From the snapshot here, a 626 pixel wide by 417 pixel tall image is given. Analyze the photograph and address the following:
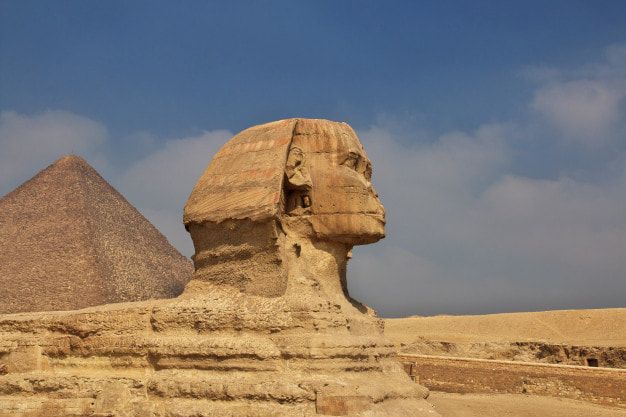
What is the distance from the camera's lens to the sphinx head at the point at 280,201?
898 centimetres

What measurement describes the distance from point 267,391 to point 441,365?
1450 cm

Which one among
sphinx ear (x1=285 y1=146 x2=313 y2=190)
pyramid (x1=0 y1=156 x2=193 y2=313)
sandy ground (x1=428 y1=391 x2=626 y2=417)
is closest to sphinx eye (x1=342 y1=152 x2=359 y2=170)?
sphinx ear (x1=285 y1=146 x2=313 y2=190)

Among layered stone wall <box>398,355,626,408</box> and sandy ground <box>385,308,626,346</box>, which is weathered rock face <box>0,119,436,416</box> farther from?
sandy ground <box>385,308,626,346</box>

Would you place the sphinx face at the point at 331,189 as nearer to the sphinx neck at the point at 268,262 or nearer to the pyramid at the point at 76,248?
the sphinx neck at the point at 268,262

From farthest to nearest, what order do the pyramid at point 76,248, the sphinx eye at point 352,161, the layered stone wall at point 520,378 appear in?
the layered stone wall at point 520,378
the pyramid at point 76,248
the sphinx eye at point 352,161

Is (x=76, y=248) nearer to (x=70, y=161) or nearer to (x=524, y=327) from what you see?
(x=70, y=161)

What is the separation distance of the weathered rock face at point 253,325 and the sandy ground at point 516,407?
5.10 metres

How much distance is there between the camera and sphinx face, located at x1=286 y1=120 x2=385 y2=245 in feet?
30.7

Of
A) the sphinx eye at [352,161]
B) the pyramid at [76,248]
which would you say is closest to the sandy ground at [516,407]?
the sphinx eye at [352,161]

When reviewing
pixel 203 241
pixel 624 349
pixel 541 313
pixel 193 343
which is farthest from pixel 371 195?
pixel 541 313

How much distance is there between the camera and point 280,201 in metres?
8.98

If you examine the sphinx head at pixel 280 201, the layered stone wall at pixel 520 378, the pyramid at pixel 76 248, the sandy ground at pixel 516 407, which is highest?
the pyramid at pixel 76 248

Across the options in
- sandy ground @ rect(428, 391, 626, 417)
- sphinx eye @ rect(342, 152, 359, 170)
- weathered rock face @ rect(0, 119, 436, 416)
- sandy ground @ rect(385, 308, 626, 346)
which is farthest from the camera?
sandy ground @ rect(385, 308, 626, 346)

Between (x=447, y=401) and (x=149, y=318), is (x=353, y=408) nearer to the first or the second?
(x=149, y=318)
